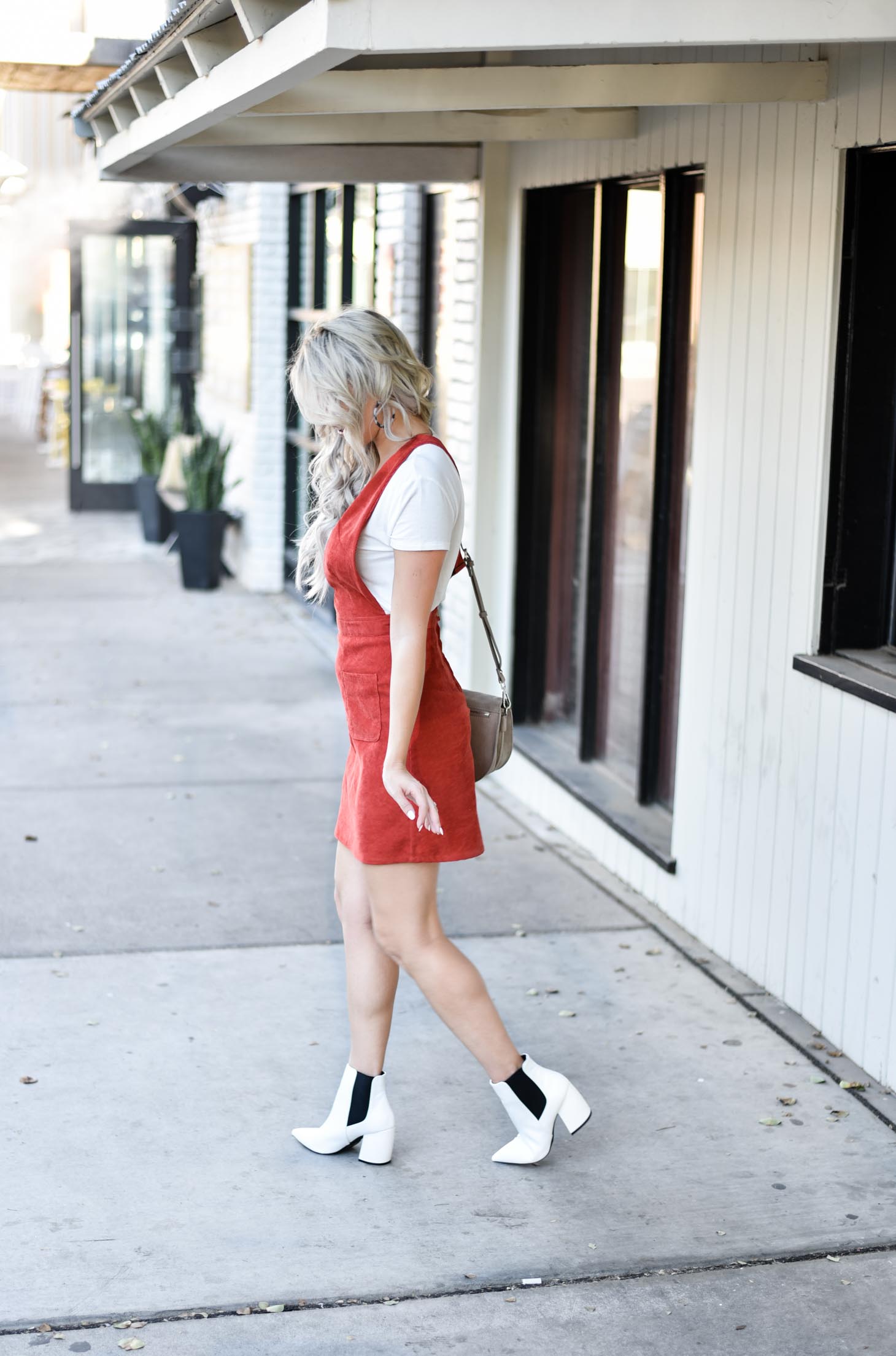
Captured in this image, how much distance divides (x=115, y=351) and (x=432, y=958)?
42.9ft

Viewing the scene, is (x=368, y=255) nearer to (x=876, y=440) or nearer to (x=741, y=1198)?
(x=876, y=440)

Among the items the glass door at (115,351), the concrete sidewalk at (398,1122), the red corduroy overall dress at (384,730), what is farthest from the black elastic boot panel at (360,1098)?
the glass door at (115,351)

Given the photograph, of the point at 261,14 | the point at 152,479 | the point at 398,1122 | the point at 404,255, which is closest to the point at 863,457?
the point at 261,14

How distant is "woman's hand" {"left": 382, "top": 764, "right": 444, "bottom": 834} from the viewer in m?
3.29

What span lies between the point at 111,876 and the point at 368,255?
4.89m

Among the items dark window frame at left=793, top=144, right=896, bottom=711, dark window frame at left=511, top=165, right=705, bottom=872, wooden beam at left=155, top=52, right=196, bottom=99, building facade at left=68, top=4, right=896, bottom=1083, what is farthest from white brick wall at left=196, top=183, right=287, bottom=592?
dark window frame at left=793, top=144, right=896, bottom=711

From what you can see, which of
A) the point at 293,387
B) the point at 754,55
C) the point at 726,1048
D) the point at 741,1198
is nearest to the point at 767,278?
the point at 754,55

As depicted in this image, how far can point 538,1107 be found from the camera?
365 cm

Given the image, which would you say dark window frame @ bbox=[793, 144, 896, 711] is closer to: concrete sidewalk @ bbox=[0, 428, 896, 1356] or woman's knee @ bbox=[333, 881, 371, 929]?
concrete sidewalk @ bbox=[0, 428, 896, 1356]

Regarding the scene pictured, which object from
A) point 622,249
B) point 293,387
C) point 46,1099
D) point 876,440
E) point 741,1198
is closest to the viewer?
point 293,387

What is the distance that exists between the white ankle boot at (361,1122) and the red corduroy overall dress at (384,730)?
57 cm

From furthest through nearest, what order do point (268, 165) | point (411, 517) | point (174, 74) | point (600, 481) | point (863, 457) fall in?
point (600, 481), point (268, 165), point (174, 74), point (863, 457), point (411, 517)

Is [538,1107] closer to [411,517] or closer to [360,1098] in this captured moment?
[360,1098]

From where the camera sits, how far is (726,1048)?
4.38m
